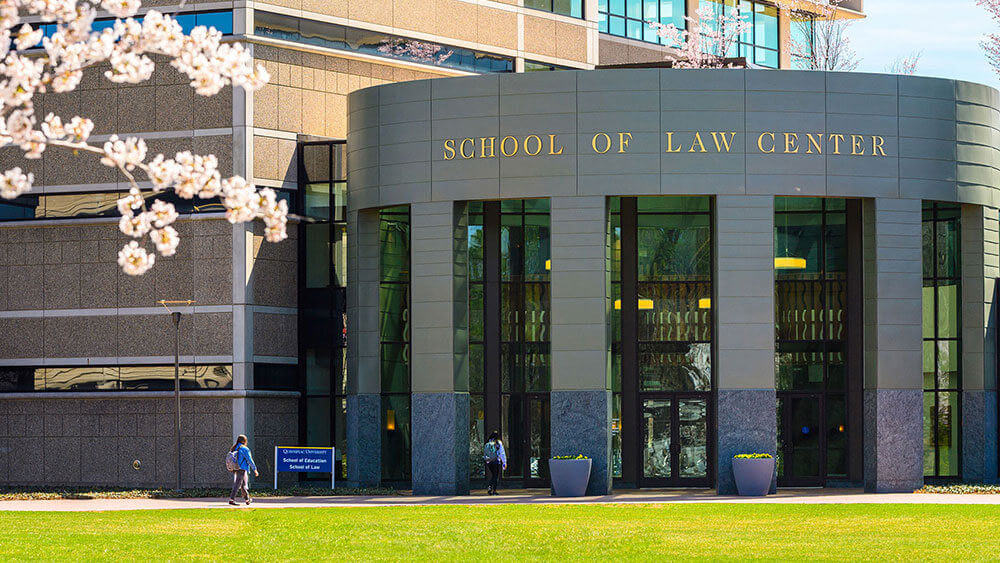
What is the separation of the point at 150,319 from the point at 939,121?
21779mm

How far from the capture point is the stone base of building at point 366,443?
4203 cm

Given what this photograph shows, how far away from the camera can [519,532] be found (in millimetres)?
26594

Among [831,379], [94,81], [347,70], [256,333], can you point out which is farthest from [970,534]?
[94,81]

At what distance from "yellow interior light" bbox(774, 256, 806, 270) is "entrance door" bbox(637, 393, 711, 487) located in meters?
4.13

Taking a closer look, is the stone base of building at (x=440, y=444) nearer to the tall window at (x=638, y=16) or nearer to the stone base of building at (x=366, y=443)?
the stone base of building at (x=366, y=443)

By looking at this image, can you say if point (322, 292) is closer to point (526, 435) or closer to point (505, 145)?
point (526, 435)

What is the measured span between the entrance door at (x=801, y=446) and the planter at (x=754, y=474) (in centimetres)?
373

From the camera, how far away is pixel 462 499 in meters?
38.2

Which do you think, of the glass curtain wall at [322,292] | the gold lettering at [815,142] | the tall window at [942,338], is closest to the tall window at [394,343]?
the glass curtain wall at [322,292]

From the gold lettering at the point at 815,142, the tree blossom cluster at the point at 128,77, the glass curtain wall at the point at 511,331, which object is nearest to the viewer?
the tree blossom cluster at the point at 128,77

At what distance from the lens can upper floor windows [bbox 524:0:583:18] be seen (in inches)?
2013

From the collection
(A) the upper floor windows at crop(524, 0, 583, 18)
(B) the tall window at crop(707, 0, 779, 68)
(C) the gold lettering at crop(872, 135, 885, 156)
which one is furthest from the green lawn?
(B) the tall window at crop(707, 0, 779, 68)

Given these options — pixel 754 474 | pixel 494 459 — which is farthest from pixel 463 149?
pixel 754 474

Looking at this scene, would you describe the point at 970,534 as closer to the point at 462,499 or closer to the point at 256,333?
the point at 462,499
